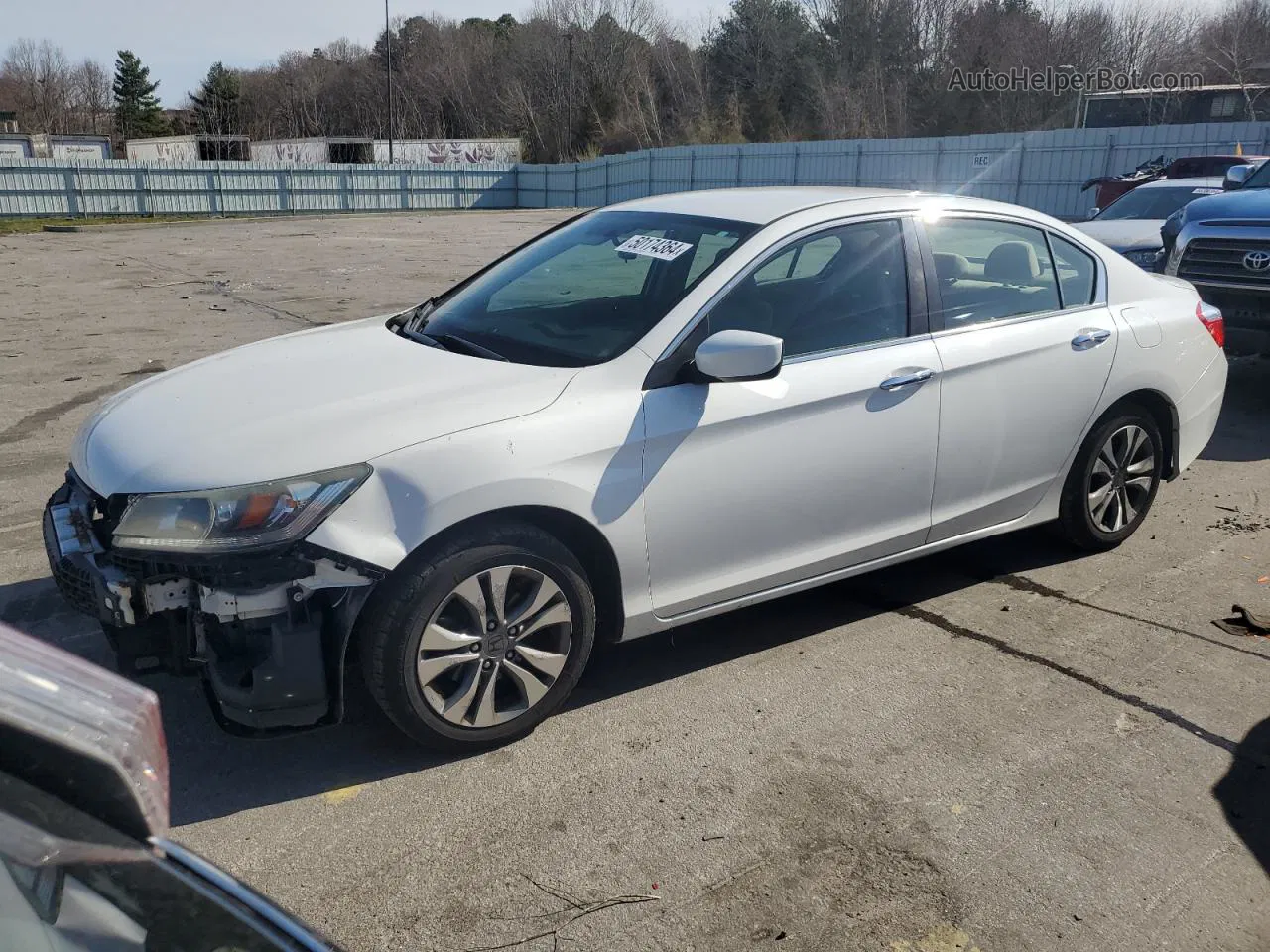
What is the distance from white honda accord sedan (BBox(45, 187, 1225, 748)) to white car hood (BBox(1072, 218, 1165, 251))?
17.8 feet

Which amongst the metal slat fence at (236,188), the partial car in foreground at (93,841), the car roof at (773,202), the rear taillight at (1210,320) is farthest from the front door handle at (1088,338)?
the metal slat fence at (236,188)

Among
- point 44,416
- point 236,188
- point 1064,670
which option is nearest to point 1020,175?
point 44,416

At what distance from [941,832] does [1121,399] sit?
2.67 meters

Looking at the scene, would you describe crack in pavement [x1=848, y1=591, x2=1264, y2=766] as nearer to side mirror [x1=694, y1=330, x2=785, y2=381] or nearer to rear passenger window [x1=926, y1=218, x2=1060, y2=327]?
rear passenger window [x1=926, y1=218, x2=1060, y2=327]

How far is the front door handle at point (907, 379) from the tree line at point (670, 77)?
39.5 metres

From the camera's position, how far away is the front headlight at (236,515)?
3.06m

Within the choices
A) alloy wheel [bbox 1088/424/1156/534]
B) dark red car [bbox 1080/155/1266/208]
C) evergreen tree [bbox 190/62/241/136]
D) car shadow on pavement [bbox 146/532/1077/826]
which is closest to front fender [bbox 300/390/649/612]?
car shadow on pavement [bbox 146/532/1077/826]

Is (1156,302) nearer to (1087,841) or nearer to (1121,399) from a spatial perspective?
(1121,399)

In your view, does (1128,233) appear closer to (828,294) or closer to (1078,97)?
(828,294)

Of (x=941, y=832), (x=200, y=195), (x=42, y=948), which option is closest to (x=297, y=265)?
(x=941, y=832)

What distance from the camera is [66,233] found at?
30.0 m

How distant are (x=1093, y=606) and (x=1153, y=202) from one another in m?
8.67

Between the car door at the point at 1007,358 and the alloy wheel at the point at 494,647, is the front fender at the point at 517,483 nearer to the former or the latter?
the alloy wheel at the point at 494,647

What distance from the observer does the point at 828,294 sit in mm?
4215
